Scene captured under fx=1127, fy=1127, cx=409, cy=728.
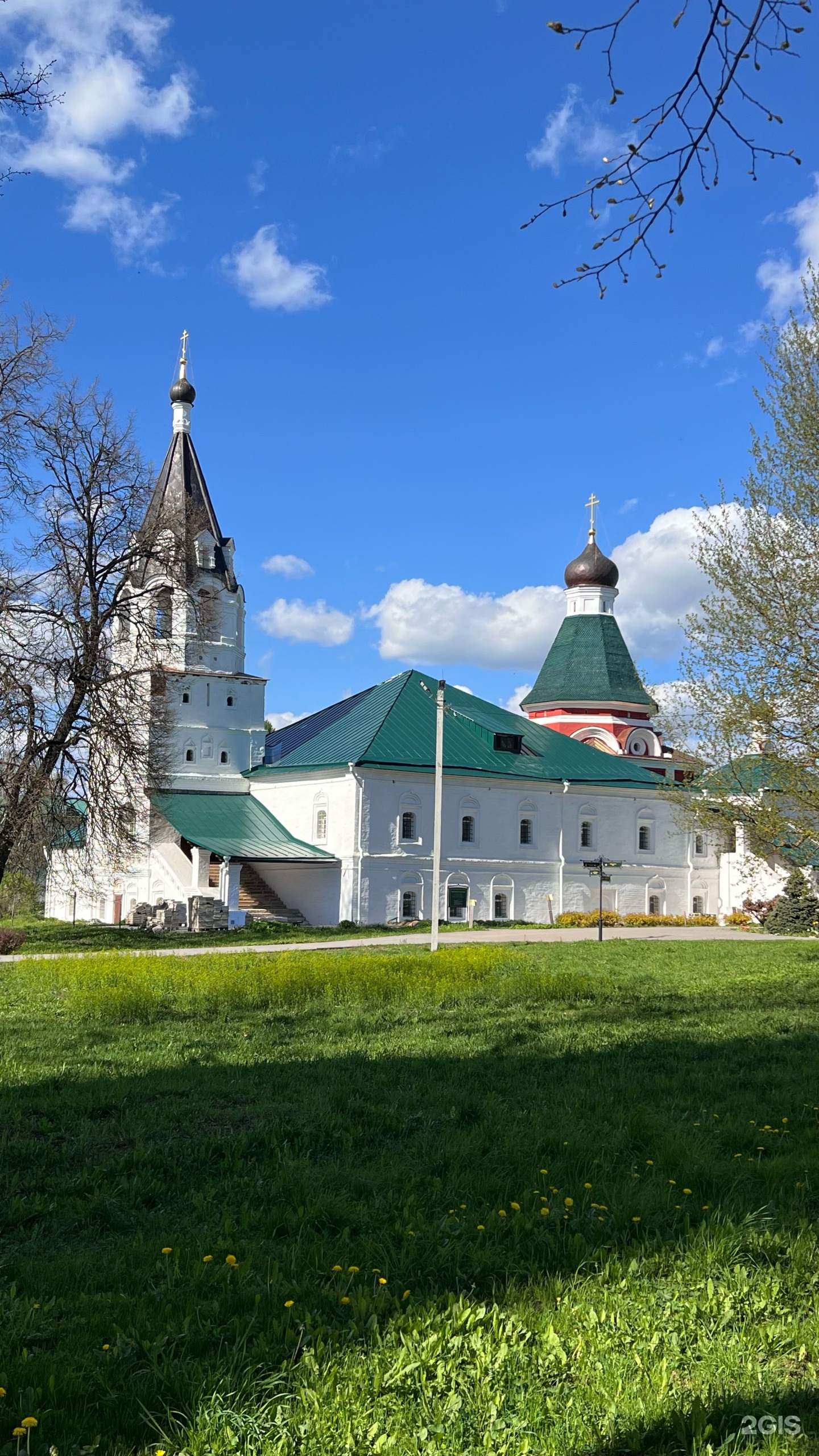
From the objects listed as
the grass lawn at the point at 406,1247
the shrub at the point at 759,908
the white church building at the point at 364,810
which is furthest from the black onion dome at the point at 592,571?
the grass lawn at the point at 406,1247

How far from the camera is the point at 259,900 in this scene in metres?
37.9

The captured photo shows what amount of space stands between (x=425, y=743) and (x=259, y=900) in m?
7.83

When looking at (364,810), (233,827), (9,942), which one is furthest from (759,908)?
(9,942)

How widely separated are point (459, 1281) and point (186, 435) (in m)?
38.4

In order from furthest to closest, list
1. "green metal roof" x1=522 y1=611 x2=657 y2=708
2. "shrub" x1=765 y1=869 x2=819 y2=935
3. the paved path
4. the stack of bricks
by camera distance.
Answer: "green metal roof" x1=522 y1=611 x2=657 y2=708
"shrub" x1=765 y1=869 x2=819 y2=935
the stack of bricks
the paved path

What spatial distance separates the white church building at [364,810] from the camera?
120ft

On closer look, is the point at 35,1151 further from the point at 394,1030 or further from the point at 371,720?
the point at 371,720

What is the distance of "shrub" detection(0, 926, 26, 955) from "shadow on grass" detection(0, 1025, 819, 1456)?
15.3 metres

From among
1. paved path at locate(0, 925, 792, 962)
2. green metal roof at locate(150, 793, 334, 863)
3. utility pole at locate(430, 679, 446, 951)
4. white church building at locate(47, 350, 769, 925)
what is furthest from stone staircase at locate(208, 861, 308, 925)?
utility pole at locate(430, 679, 446, 951)

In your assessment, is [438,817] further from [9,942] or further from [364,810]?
[364,810]

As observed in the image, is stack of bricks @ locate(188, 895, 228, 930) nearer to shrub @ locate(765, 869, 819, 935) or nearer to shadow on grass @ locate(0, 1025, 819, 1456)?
shrub @ locate(765, 869, 819, 935)

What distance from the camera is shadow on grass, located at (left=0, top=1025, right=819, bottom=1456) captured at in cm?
401

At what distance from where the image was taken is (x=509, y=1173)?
6.02 metres

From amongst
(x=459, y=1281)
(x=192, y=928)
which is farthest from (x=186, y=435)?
(x=459, y=1281)
